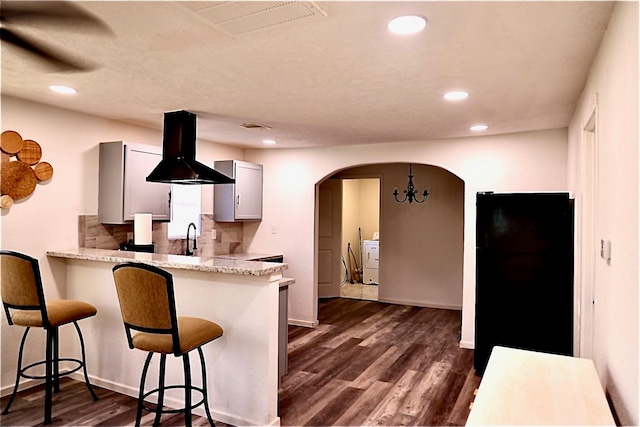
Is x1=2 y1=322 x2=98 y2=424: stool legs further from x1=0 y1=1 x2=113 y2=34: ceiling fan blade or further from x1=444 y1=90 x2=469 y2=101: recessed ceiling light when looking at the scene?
x1=444 y1=90 x2=469 y2=101: recessed ceiling light

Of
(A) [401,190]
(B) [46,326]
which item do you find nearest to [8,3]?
(B) [46,326]

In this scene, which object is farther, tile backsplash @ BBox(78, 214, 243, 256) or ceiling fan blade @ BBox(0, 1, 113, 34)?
tile backsplash @ BBox(78, 214, 243, 256)

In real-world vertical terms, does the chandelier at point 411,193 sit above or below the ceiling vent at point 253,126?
below

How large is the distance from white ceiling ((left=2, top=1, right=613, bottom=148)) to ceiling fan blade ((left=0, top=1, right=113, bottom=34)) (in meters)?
0.06

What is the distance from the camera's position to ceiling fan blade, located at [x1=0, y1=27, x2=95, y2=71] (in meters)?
2.26

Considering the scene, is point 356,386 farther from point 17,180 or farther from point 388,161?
point 17,180

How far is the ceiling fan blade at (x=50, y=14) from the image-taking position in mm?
1915

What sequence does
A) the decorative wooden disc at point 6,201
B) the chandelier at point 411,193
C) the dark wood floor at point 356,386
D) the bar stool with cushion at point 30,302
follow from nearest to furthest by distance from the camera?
the bar stool with cushion at point 30,302 < the dark wood floor at point 356,386 < the decorative wooden disc at point 6,201 < the chandelier at point 411,193

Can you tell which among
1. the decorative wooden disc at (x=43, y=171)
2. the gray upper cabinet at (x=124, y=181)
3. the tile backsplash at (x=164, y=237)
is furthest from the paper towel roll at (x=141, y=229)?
the decorative wooden disc at (x=43, y=171)

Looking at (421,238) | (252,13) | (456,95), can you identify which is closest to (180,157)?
(252,13)

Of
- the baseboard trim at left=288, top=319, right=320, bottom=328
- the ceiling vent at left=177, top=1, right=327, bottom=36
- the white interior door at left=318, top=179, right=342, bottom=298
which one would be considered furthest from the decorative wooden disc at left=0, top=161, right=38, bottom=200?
the white interior door at left=318, top=179, right=342, bottom=298

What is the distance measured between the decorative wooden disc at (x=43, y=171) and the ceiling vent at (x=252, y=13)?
2.48 m

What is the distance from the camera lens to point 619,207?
170 centimetres

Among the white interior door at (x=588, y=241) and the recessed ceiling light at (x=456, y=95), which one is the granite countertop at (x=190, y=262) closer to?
the recessed ceiling light at (x=456, y=95)
